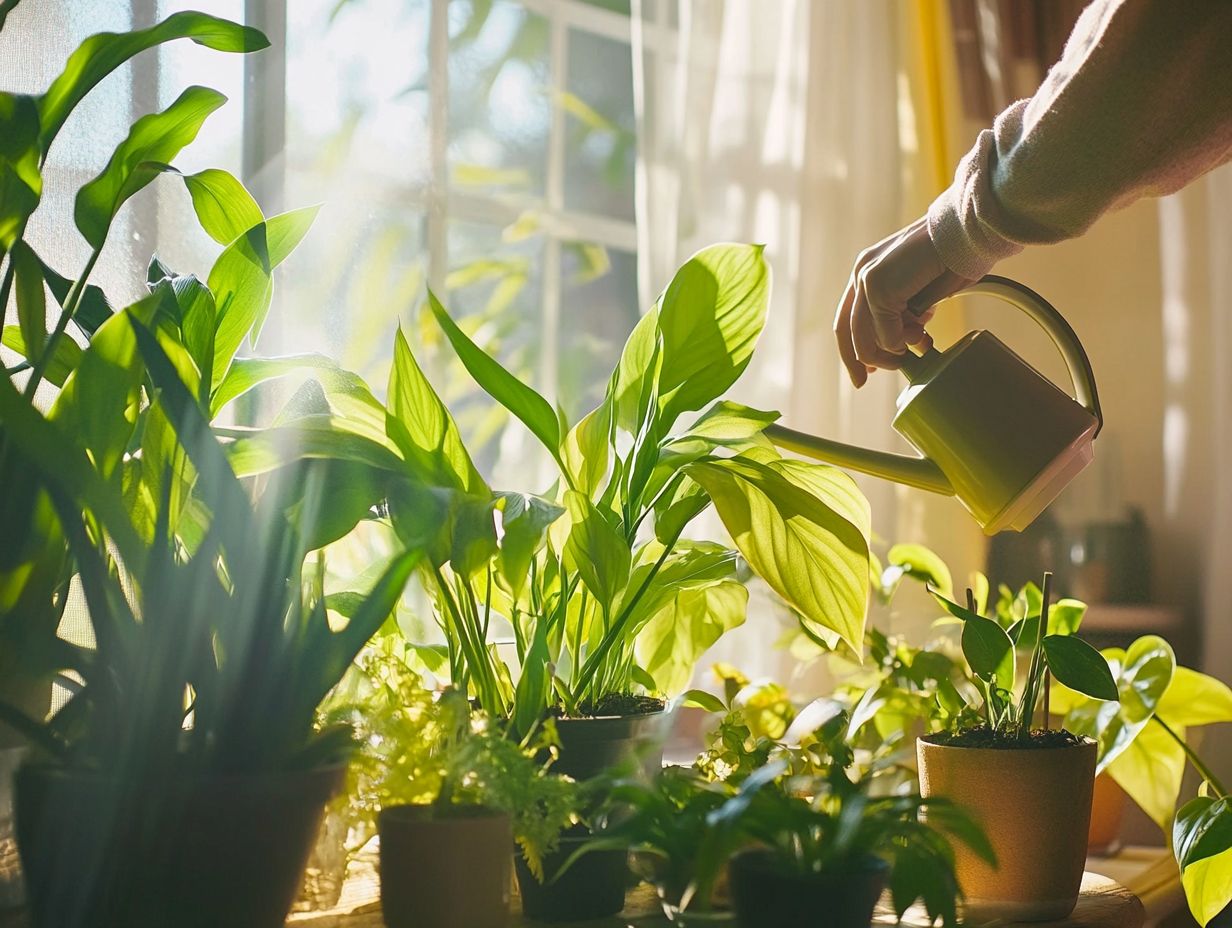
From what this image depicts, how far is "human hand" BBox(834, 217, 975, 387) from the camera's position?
0.80 m

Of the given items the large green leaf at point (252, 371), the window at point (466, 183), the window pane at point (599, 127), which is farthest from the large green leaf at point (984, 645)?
the window pane at point (599, 127)

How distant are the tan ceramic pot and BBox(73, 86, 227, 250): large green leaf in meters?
0.61


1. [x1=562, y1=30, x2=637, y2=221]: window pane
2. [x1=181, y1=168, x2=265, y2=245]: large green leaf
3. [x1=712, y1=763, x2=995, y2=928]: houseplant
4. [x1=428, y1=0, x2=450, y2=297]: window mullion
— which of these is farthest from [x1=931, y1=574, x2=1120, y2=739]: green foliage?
[x1=562, y1=30, x2=637, y2=221]: window pane

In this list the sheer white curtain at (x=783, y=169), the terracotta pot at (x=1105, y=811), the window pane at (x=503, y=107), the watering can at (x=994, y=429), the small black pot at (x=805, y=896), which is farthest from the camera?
the window pane at (x=503, y=107)

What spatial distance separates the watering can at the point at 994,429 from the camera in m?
0.71

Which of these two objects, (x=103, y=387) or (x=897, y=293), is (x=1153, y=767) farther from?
(x=103, y=387)

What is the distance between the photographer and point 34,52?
0.85 meters

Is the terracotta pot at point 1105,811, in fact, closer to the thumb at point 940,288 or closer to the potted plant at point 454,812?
the thumb at point 940,288

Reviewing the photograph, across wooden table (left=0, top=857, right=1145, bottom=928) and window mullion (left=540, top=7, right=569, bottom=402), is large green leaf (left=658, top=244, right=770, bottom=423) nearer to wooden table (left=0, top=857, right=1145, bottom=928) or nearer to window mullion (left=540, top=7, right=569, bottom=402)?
wooden table (left=0, top=857, right=1145, bottom=928)

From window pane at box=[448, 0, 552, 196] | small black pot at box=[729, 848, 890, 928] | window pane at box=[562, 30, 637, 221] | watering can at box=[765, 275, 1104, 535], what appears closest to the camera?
small black pot at box=[729, 848, 890, 928]

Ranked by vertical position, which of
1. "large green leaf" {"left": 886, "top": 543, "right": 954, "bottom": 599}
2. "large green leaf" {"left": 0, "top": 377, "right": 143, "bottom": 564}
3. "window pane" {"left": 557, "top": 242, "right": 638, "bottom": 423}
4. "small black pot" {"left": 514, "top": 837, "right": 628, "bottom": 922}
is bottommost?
"small black pot" {"left": 514, "top": 837, "right": 628, "bottom": 922}

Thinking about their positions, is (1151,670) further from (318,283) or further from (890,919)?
(318,283)

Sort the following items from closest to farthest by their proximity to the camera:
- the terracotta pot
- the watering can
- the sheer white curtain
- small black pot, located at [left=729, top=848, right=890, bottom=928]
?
small black pot, located at [left=729, top=848, right=890, bottom=928] < the watering can < the terracotta pot < the sheer white curtain

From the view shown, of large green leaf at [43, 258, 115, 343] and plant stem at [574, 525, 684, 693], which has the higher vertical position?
large green leaf at [43, 258, 115, 343]
